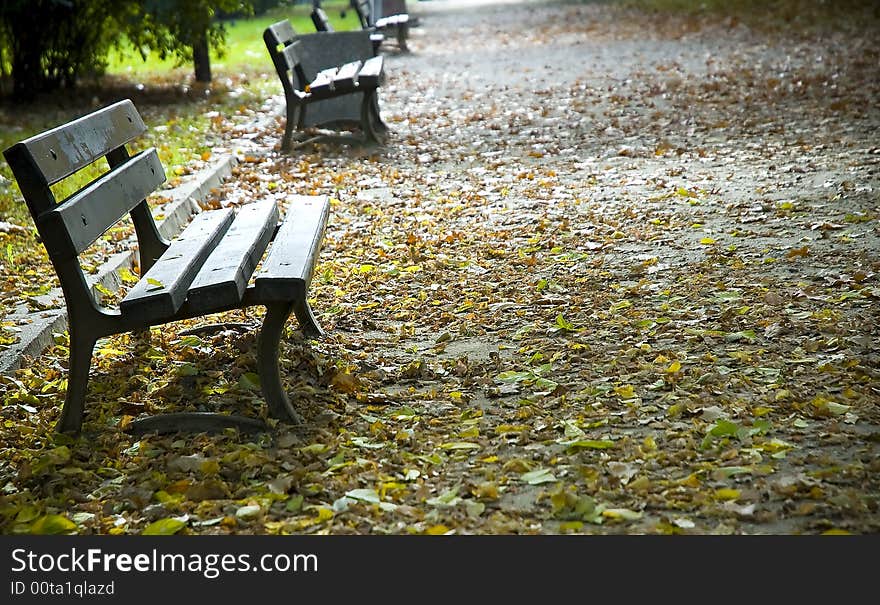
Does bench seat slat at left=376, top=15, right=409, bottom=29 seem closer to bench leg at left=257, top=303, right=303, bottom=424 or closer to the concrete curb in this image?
the concrete curb

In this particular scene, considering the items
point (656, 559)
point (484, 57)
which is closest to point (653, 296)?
point (656, 559)

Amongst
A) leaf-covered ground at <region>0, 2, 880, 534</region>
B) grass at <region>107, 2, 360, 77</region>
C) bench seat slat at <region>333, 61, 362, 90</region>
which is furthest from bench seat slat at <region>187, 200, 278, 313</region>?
grass at <region>107, 2, 360, 77</region>

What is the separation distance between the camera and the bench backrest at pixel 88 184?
3.50m

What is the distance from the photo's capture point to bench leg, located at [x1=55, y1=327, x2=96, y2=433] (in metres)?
3.77

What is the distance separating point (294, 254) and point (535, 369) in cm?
113

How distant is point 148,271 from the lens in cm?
397

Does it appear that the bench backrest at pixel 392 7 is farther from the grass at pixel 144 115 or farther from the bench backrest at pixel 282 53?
the bench backrest at pixel 282 53

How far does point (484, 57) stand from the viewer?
1661cm

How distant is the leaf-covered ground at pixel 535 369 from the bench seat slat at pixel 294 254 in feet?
1.80

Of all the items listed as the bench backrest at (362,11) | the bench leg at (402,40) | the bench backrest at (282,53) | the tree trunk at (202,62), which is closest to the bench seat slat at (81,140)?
the bench backrest at (282,53)

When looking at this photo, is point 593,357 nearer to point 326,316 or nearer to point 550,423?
point 550,423

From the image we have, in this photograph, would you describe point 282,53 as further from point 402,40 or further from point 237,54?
point 402,40

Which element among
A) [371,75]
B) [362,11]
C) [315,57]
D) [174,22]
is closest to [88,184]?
[371,75]

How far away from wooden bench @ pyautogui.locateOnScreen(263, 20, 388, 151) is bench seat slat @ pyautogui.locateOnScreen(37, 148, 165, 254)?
4539mm
